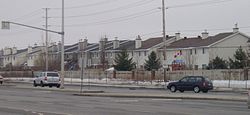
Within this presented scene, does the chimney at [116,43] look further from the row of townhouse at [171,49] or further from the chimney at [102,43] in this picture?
the chimney at [102,43]

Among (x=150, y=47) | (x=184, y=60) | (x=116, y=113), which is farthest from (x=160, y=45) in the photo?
→ (x=116, y=113)

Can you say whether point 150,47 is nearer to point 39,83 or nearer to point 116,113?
point 39,83

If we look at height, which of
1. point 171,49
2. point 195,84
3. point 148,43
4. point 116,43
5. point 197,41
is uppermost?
point 116,43

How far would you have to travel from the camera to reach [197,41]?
316 feet

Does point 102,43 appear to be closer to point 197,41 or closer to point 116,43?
point 116,43

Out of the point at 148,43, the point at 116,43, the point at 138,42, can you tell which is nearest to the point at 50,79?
the point at 138,42

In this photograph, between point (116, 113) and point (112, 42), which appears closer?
point (116, 113)

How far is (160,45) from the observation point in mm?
104125

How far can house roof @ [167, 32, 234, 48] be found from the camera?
9288 centimetres

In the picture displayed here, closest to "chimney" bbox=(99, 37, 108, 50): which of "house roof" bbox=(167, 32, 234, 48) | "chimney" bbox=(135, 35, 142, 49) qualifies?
"chimney" bbox=(135, 35, 142, 49)

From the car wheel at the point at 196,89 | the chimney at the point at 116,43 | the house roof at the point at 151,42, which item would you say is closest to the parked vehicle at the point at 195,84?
the car wheel at the point at 196,89

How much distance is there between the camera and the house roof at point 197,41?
9288 cm

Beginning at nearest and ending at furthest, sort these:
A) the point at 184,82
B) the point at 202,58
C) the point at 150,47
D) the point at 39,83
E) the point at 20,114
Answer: the point at 20,114 < the point at 184,82 < the point at 39,83 < the point at 202,58 < the point at 150,47

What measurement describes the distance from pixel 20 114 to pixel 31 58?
127644 millimetres
